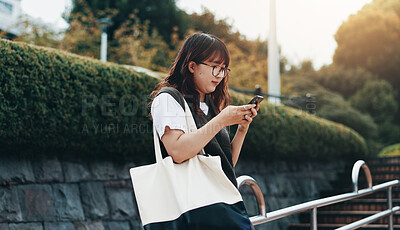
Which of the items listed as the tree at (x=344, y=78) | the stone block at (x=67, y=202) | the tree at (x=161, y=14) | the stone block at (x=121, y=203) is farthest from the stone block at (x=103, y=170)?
the tree at (x=344, y=78)

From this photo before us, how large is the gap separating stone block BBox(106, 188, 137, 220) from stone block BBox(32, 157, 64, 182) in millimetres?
578

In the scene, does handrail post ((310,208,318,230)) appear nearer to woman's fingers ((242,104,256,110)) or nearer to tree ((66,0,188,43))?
woman's fingers ((242,104,256,110))

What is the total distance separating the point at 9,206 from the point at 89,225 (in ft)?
2.53

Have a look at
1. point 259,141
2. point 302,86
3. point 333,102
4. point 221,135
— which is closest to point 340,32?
point 302,86

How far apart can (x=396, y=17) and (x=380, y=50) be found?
5.83 feet

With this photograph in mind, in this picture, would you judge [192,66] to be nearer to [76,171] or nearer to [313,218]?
[313,218]

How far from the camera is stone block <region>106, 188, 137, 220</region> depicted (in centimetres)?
426

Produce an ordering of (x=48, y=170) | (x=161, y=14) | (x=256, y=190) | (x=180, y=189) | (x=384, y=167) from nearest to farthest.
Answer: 1. (x=180, y=189)
2. (x=256, y=190)
3. (x=48, y=170)
4. (x=384, y=167)
5. (x=161, y=14)

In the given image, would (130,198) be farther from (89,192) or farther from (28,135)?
(28,135)

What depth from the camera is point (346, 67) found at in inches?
861

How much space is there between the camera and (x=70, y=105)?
378cm

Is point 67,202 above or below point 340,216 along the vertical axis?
above

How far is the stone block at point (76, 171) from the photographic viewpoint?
398 centimetres

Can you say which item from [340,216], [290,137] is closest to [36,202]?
[290,137]
